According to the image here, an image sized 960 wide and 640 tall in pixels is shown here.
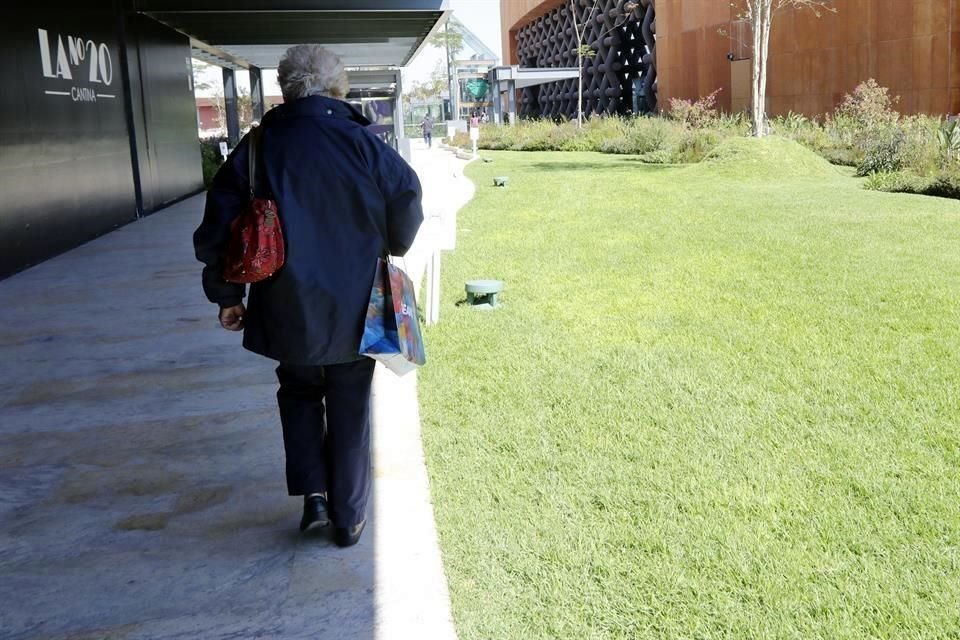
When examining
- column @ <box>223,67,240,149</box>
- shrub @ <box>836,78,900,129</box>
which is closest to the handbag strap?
shrub @ <box>836,78,900,129</box>

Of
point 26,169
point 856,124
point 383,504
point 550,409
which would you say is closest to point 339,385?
point 383,504

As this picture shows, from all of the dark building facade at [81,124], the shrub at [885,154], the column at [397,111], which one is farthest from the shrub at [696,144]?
the dark building facade at [81,124]

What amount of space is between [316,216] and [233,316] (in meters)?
0.53

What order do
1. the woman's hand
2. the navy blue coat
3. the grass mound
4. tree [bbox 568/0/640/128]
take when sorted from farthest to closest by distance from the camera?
1. tree [bbox 568/0/640/128]
2. the grass mound
3. the woman's hand
4. the navy blue coat

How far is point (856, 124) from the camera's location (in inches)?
934

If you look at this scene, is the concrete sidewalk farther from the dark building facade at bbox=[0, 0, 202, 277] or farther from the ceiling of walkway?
the ceiling of walkway

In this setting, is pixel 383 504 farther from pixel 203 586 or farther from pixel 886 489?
pixel 886 489

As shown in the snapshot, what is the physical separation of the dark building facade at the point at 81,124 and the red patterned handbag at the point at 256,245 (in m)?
7.86

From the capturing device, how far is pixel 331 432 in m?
3.50

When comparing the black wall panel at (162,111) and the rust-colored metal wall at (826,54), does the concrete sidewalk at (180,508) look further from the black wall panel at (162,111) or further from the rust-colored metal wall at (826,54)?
the rust-colored metal wall at (826,54)

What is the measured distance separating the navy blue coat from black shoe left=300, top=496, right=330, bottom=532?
627 mm

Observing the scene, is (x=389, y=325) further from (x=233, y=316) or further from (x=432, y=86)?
(x=432, y=86)

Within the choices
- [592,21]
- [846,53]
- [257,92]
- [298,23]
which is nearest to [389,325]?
[298,23]

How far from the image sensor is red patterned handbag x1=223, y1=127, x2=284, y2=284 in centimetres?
314
